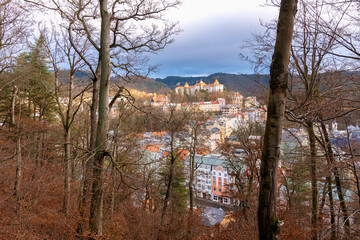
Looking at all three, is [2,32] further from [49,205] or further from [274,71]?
[274,71]

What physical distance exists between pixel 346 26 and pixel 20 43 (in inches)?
391

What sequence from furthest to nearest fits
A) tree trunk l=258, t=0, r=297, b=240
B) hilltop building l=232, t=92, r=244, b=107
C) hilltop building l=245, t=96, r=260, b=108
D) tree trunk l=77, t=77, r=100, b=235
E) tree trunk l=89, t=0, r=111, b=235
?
hilltop building l=232, t=92, r=244, b=107 < hilltop building l=245, t=96, r=260, b=108 < tree trunk l=77, t=77, r=100, b=235 < tree trunk l=89, t=0, r=111, b=235 < tree trunk l=258, t=0, r=297, b=240

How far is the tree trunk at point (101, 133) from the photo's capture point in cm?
374

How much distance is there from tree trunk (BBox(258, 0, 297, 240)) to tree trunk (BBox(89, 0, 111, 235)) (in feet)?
9.16

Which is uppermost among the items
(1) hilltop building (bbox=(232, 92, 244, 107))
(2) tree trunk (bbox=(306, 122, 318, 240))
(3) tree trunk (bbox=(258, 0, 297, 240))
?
(1) hilltop building (bbox=(232, 92, 244, 107))

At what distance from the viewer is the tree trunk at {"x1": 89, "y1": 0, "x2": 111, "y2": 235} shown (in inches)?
147

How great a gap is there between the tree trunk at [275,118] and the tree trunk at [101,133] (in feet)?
9.16

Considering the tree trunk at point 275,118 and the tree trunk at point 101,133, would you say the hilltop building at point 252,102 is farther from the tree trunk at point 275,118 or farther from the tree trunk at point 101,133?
the tree trunk at point 101,133

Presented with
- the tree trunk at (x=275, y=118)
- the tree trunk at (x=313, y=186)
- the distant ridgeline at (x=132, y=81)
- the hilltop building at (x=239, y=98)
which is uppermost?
the hilltop building at (x=239, y=98)

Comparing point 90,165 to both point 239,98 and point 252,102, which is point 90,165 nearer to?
point 252,102

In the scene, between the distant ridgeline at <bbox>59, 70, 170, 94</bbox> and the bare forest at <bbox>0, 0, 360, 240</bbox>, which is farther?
the distant ridgeline at <bbox>59, 70, 170, 94</bbox>

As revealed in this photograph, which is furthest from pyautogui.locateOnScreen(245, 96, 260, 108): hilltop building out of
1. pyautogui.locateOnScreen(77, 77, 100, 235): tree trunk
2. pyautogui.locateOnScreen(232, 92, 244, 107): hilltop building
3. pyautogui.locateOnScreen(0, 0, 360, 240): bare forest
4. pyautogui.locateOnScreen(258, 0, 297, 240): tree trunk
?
pyautogui.locateOnScreen(232, 92, 244, 107): hilltop building

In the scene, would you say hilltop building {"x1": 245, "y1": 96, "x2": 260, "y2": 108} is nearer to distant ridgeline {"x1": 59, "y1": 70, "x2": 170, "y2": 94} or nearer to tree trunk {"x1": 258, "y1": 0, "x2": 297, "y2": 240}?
distant ridgeline {"x1": 59, "y1": 70, "x2": 170, "y2": 94}

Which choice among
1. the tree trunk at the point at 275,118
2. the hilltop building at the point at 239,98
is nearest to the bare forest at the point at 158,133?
the tree trunk at the point at 275,118
